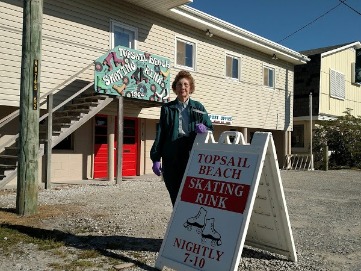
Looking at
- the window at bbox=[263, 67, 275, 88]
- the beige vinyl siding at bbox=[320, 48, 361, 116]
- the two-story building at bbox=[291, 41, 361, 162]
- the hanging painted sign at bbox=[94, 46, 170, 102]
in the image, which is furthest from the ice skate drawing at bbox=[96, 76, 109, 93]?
the beige vinyl siding at bbox=[320, 48, 361, 116]

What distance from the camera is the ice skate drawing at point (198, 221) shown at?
3.57 m

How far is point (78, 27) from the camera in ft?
37.2

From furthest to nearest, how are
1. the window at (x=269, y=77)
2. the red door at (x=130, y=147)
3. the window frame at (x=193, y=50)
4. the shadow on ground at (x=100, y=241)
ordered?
the window at (x=269, y=77)
the window frame at (x=193, y=50)
the red door at (x=130, y=147)
the shadow on ground at (x=100, y=241)

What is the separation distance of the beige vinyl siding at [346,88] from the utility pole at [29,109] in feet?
66.4

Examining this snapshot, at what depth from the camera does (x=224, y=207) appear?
137 inches

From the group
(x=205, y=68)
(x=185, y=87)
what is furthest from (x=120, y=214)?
(x=205, y=68)

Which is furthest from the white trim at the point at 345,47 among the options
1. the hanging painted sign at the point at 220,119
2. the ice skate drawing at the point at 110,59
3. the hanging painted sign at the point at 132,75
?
the ice skate drawing at the point at 110,59

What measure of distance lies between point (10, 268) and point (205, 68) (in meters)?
12.5

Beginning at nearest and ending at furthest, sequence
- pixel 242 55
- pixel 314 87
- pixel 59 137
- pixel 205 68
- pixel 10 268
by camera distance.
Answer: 1. pixel 10 268
2. pixel 59 137
3. pixel 205 68
4. pixel 242 55
5. pixel 314 87

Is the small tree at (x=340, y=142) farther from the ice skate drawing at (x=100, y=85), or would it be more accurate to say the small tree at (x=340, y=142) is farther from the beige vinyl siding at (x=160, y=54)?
the ice skate drawing at (x=100, y=85)

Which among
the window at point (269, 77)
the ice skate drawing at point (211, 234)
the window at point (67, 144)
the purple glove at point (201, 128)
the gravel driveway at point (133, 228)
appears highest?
the window at point (269, 77)

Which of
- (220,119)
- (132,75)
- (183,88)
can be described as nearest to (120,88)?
(132,75)

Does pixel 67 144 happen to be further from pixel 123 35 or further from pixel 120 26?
pixel 120 26

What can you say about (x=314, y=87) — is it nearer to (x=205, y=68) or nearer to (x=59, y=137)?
(x=205, y=68)
